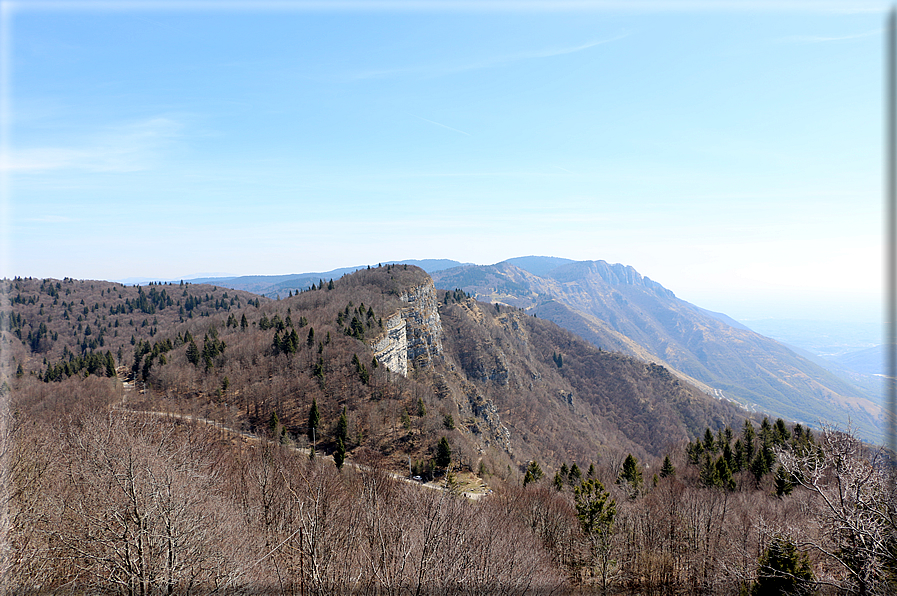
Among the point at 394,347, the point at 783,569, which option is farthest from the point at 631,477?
the point at 394,347

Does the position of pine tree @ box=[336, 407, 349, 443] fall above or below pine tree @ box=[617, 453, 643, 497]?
above

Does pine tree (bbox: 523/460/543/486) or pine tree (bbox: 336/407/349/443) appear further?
pine tree (bbox: 336/407/349/443)

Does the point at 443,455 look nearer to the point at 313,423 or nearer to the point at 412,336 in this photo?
the point at 313,423

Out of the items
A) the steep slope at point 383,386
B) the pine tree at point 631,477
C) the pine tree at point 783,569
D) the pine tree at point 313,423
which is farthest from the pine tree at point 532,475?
the pine tree at point 783,569

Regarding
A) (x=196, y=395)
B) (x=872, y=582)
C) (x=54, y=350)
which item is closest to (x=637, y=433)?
(x=196, y=395)

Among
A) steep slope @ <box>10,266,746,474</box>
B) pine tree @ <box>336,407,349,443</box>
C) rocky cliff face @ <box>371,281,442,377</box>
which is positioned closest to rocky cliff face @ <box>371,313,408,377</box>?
rocky cliff face @ <box>371,281,442,377</box>

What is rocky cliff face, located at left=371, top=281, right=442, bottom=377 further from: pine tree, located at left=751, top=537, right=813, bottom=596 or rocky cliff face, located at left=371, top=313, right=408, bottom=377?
pine tree, located at left=751, top=537, right=813, bottom=596

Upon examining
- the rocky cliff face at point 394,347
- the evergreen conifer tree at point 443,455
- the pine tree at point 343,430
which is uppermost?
the rocky cliff face at point 394,347

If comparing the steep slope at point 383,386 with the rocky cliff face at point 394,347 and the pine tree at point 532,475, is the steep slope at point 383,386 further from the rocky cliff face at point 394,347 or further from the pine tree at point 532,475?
the pine tree at point 532,475
